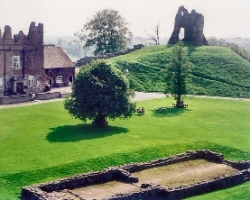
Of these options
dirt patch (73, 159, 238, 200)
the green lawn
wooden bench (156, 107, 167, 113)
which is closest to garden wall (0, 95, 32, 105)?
the green lawn

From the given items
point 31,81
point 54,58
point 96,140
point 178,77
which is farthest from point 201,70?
point 96,140

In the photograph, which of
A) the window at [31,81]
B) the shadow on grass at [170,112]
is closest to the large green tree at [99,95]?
the shadow on grass at [170,112]

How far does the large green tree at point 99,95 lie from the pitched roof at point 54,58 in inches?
979

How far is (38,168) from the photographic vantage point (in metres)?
29.8

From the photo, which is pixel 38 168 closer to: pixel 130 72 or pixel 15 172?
pixel 15 172

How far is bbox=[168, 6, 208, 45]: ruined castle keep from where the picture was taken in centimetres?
8269

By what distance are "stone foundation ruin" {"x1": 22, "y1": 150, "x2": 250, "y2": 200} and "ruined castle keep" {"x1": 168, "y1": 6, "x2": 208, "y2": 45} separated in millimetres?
51331

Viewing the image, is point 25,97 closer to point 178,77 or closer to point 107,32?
point 178,77

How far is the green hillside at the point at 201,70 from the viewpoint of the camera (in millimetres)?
65438

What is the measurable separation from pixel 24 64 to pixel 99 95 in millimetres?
22744

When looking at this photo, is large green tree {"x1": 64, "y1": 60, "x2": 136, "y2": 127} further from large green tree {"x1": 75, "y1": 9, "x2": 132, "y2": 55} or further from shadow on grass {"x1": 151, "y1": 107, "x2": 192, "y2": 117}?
large green tree {"x1": 75, "y1": 9, "x2": 132, "y2": 55}

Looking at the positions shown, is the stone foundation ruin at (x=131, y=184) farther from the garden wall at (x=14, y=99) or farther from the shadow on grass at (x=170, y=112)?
the garden wall at (x=14, y=99)

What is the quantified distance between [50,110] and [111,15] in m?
49.5

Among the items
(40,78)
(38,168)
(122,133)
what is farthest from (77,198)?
(40,78)
